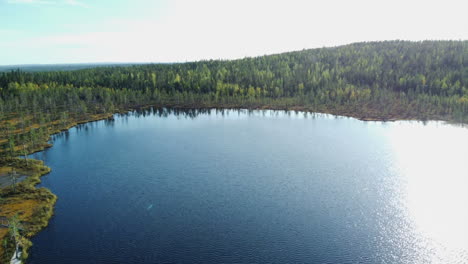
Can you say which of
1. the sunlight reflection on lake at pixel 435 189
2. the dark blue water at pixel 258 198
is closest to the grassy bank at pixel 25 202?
the dark blue water at pixel 258 198

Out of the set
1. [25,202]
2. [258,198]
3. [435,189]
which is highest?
[25,202]

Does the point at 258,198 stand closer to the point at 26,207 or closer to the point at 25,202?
the point at 26,207

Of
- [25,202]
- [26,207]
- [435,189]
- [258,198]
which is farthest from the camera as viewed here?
[435,189]

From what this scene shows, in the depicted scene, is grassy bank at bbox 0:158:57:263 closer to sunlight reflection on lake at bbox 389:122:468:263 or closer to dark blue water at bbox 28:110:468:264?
dark blue water at bbox 28:110:468:264

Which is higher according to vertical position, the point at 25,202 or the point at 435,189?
the point at 25,202

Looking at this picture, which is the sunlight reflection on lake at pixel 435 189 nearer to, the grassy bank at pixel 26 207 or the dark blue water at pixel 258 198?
the dark blue water at pixel 258 198

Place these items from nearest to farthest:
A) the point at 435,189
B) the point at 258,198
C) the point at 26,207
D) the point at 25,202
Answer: the point at 26,207 < the point at 25,202 < the point at 258,198 < the point at 435,189

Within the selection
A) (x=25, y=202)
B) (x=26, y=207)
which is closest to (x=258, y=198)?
(x=26, y=207)

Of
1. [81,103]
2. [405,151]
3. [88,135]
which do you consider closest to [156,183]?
[88,135]

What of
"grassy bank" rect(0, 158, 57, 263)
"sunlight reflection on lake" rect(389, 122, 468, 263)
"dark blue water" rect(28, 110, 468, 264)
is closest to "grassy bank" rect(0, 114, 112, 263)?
"grassy bank" rect(0, 158, 57, 263)

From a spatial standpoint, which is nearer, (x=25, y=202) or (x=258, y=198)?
(x=25, y=202)
